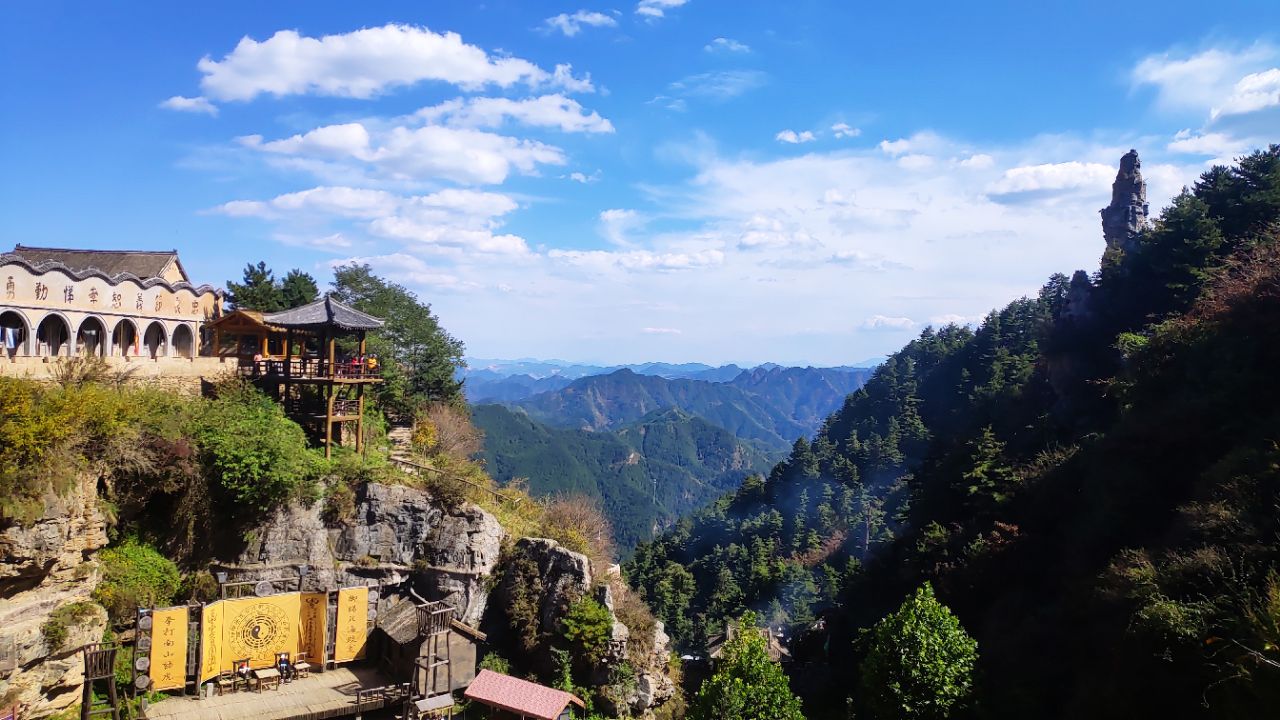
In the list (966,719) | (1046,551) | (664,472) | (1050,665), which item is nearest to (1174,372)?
(1046,551)

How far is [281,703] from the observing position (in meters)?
13.6

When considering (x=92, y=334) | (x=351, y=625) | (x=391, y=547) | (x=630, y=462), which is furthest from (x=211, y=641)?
(x=630, y=462)

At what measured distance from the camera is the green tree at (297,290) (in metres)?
24.4

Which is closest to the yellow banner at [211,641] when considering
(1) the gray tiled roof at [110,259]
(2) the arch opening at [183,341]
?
(2) the arch opening at [183,341]

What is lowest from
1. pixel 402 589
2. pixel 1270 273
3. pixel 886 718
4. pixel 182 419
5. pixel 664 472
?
pixel 664 472

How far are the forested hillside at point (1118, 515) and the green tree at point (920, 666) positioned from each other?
0.22 meters

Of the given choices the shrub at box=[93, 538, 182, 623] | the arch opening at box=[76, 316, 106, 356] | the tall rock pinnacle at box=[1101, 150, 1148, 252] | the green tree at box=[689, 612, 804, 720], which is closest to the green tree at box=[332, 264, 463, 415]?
the arch opening at box=[76, 316, 106, 356]

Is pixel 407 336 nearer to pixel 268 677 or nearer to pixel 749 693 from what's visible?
pixel 268 677

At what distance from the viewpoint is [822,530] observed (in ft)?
163

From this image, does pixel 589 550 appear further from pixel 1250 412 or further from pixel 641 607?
pixel 1250 412

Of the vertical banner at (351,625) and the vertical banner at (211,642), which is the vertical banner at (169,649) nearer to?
the vertical banner at (211,642)

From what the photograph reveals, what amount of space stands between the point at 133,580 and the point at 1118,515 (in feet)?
71.8

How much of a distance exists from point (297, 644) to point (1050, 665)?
15923 mm

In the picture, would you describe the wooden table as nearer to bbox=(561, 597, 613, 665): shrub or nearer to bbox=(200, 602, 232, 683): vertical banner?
bbox=(200, 602, 232, 683): vertical banner
